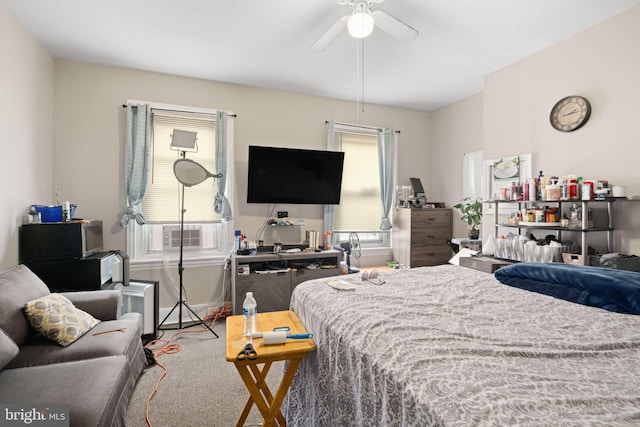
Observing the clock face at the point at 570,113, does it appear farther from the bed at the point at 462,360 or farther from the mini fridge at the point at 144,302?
the mini fridge at the point at 144,302

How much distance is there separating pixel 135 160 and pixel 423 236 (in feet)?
11.6

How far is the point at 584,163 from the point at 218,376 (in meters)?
3.37

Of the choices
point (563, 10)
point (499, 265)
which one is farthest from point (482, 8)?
point (499, 265)

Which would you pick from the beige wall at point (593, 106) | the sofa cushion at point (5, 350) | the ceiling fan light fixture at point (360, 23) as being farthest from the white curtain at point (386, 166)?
the sofa cushion at point (5, 350)

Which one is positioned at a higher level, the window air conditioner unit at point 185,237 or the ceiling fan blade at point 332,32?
the ceiling fan blade at point 332,32

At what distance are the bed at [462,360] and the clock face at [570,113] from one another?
1773 mm

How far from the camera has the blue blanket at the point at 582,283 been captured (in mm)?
1440

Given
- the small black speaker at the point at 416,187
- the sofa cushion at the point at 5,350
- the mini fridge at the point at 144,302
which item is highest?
the small black speaker at the point at 416,187

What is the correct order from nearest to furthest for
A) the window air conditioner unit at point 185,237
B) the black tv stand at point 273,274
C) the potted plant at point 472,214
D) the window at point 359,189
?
the black tv stand at point 273,274
the window air conditioner unit at point 185,237
the potted plant at point 472,214
the window at point 359,189

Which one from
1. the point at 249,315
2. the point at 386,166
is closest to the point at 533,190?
the point at 386,166

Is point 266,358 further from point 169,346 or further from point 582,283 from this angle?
point 169,346

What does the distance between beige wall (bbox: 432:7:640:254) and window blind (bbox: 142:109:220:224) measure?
316cm

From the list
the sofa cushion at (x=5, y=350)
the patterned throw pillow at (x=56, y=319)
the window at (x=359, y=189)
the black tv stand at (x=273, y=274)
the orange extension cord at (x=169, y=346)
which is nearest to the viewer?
the sofa cushion at (x=5, y=350)

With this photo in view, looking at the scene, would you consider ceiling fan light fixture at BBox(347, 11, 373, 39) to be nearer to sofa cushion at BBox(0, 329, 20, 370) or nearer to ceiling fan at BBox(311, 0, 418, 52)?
ceiling fan at BBox(311, 0, 418, 52)
